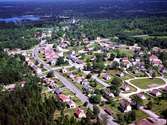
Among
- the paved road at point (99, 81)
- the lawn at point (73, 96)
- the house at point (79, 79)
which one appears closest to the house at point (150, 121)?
the lawn at point (73, 96)

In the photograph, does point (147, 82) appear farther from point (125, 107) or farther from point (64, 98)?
point (64, 98)

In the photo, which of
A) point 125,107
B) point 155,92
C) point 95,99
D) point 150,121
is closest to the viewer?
point 150,121

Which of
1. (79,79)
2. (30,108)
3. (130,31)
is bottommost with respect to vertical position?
(79,79)

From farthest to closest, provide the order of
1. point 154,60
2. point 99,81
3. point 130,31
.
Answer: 1. point 130,31
2. point 154,60
3. point 99,81

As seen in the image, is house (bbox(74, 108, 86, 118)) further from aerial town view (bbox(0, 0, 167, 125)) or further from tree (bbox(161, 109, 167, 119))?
tree (bbox(161, 109, 167, 119))

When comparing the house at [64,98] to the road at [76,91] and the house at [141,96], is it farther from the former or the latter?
the house at [141,96]

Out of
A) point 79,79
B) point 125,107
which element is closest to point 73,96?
point 79,79

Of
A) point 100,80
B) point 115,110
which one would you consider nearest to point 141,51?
point 100,80
